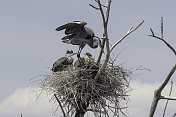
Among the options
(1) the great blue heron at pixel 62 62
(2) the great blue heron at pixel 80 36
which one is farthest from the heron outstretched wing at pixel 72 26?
(1) the great blue heron at pixel 62 62

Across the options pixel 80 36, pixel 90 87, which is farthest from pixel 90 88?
pixel 80 36

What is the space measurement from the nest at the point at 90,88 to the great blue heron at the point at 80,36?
120 cm

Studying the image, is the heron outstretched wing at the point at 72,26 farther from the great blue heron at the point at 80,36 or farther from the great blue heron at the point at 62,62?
the great blue heron at the point at 62,62

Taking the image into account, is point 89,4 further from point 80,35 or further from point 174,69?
point 80,35

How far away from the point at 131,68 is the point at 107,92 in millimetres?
678

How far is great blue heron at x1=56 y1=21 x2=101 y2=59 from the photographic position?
322 inches

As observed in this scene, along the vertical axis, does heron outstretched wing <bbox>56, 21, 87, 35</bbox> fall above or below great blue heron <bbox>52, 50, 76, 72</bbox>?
above

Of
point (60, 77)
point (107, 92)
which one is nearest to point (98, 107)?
point (107, 92)

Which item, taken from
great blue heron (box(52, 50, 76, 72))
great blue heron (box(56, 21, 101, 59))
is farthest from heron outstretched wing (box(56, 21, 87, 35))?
great blue heron (box(52, 50, 76, 72))

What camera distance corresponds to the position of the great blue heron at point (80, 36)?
8.17m

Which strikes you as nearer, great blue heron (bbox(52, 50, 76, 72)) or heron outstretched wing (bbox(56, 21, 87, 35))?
heron outstretched wing (bbox(56, 21, 87, 35))

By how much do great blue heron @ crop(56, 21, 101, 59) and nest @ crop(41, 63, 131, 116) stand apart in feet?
3.94

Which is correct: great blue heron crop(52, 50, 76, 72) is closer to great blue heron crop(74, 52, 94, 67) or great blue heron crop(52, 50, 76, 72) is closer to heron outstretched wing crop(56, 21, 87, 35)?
great blue heron crop(74, 52, 94, 67)

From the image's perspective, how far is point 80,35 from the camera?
328 inches
